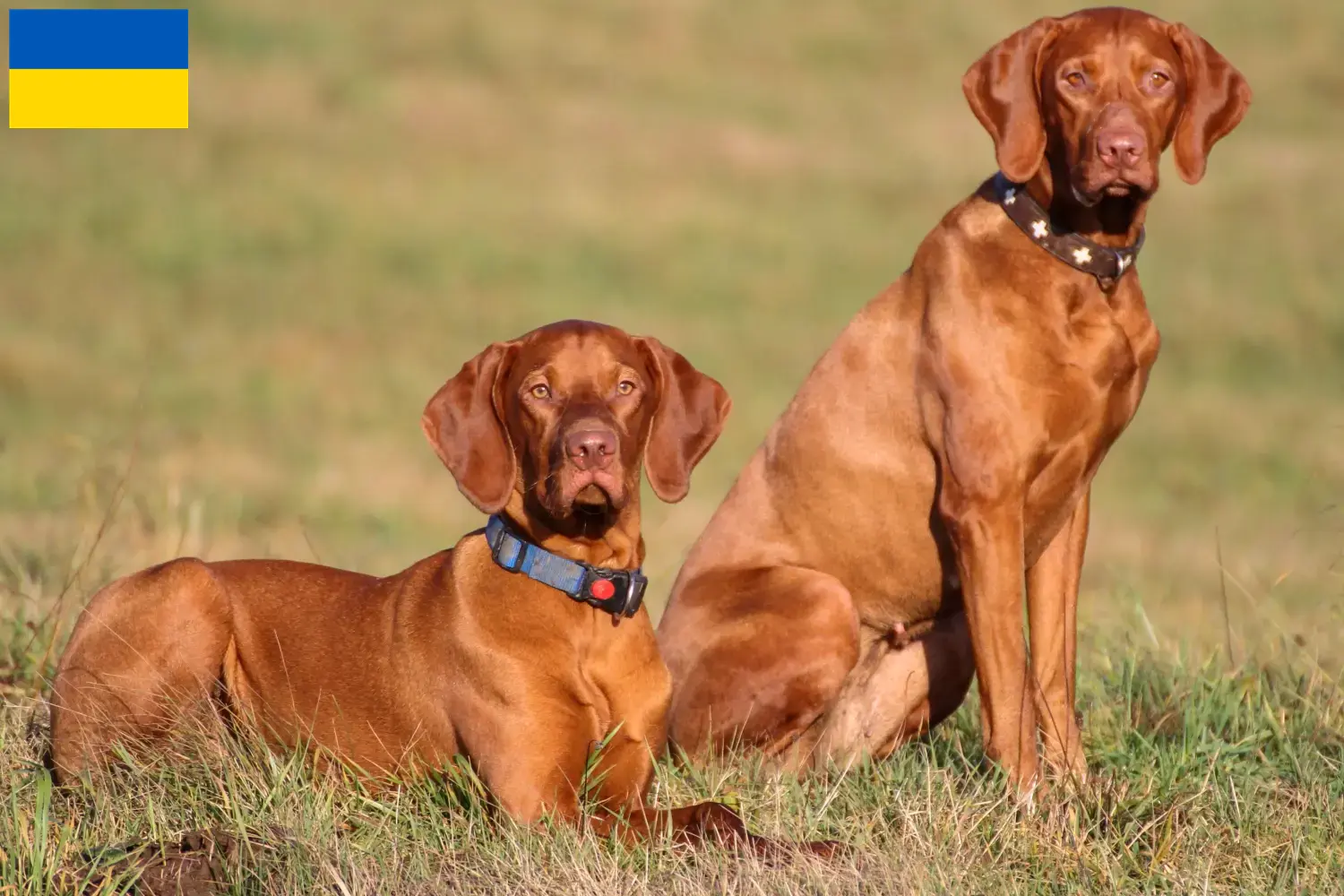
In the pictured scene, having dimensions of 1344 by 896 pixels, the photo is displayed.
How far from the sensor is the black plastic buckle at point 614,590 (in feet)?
16.8

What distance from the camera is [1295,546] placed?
560 inches

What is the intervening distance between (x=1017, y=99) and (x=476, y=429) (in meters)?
1.94

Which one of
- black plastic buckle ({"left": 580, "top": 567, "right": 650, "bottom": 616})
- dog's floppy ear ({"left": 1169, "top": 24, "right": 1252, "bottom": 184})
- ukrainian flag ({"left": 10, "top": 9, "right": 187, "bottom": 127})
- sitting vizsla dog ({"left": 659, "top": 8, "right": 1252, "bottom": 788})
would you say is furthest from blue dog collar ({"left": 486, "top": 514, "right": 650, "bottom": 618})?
ukrainian flag ({"left": 10, "top": 9, "right": 187, "bottom": 127})

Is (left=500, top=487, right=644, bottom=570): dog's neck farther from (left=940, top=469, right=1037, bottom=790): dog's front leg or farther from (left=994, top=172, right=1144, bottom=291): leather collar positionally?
(left=994, top=172, right=1144, bottom=291): leather collar

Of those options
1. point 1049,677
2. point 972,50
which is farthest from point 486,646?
point 972,50

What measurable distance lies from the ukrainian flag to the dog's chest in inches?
401

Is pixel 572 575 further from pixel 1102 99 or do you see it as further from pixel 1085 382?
pixel 1102 99

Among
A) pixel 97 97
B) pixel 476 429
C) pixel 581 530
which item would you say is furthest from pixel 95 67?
pixel 581 530

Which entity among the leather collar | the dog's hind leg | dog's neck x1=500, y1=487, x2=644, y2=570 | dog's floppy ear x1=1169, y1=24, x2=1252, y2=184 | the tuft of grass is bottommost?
the tuft of grass

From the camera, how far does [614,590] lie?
5.15 m

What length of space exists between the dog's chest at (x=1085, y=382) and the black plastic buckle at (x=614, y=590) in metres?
1.30

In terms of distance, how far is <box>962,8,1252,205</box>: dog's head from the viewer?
17.8ft

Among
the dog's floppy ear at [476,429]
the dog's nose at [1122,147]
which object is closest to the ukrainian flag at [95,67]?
the dog's floppy ear at [476,429]

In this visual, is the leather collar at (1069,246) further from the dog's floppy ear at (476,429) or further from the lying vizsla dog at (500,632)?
the dog's floppy ear at (476,429)
